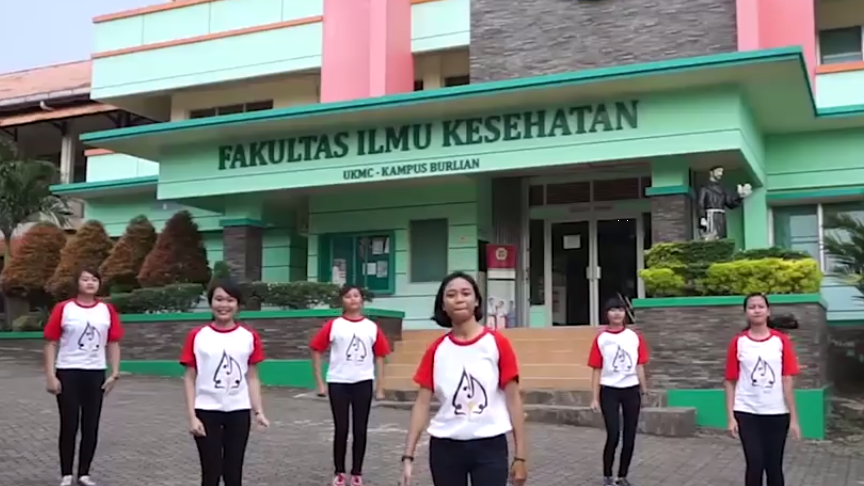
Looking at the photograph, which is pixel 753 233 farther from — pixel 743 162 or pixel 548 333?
pixel 548 333

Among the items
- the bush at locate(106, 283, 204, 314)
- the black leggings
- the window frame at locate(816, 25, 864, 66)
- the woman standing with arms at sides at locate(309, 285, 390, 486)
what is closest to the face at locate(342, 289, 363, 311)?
the woman standing with arms at sides at locate(309, 285, 390, 486)

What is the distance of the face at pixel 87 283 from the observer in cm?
752

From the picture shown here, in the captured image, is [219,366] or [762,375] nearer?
[219,366]

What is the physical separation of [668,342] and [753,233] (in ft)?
15.3

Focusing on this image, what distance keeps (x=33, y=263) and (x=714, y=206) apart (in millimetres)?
15421

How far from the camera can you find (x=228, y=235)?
18500mm

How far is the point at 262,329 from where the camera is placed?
52.4ft

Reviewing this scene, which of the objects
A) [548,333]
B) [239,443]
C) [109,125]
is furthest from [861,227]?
[109,125]

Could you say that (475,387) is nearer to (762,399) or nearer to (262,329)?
(762,399)

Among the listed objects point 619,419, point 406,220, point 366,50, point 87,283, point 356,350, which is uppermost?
point 366,50

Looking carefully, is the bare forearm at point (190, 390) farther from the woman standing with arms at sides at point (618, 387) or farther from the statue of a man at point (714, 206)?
the statue of a man at point (714, 206)

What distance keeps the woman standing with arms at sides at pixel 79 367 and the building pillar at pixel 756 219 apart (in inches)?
468

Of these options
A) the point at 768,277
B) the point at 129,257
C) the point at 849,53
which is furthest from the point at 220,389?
the point at 849,53

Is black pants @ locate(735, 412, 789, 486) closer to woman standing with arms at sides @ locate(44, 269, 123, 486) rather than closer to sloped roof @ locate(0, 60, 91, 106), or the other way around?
woman standing with arms at sides @ locate(44, 269, 123, 486)
